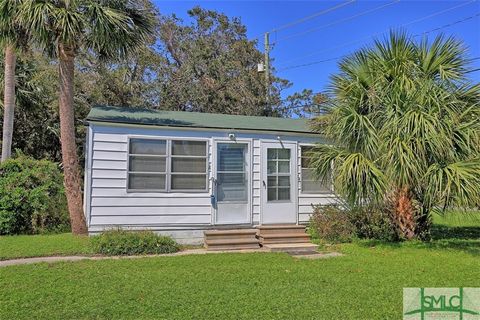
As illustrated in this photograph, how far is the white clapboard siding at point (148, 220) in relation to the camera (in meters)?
9.03

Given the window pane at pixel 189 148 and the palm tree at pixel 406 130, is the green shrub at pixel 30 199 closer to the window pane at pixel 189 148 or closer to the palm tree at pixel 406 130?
the window pane at pixel 189 148

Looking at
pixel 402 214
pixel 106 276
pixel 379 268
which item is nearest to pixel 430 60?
pixel 402 214

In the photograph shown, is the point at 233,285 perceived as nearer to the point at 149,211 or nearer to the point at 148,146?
the point at 149,211

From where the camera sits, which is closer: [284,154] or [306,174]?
[284,154]

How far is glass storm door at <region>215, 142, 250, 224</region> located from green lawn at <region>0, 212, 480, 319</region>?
2.10 m

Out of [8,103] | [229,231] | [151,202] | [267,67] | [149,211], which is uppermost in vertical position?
[267,67]

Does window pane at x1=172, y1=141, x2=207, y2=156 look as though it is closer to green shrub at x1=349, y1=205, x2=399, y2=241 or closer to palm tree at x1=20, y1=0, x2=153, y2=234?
palm tree at x1=20, y1=0, x2=153, y2=234

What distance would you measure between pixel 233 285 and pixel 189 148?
485cm

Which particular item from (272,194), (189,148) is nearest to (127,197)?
(189,148)

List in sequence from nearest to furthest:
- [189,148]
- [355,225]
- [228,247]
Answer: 1. [228,247]
2. [189,148]
3. [355,225]

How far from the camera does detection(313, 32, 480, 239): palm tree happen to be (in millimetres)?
7703

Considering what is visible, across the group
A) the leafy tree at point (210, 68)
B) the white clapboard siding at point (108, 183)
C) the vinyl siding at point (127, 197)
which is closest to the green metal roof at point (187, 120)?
the vinyl siding at point (127, 197)

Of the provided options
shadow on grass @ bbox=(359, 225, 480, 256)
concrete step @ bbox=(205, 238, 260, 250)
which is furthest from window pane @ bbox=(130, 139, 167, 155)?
shadow on grass @ bbox=(359, 225, 480, 256)

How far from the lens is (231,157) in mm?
10156
